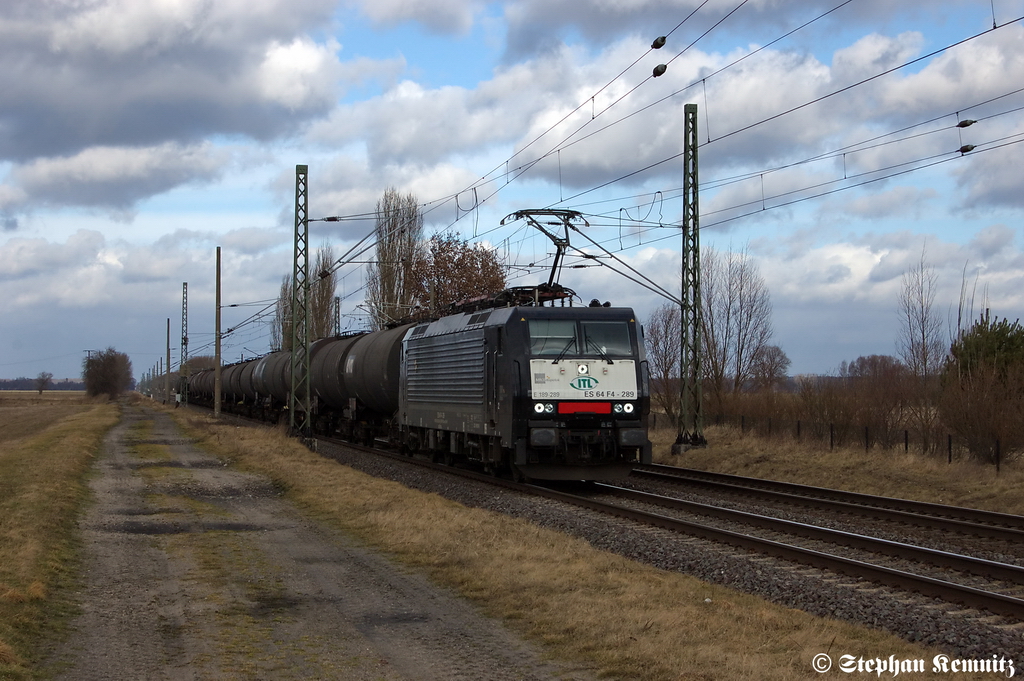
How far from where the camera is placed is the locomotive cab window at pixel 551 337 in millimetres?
18016

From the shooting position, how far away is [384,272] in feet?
195

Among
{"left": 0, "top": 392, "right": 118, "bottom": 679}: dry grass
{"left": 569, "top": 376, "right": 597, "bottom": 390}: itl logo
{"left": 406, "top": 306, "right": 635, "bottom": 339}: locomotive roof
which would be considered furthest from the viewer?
{"left": 406, "top": 306, "right": 635, "bottom": 339}: locomotive roof

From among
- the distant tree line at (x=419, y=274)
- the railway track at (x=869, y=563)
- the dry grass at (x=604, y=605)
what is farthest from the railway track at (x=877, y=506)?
the distant tree line at (x=419, y=274)

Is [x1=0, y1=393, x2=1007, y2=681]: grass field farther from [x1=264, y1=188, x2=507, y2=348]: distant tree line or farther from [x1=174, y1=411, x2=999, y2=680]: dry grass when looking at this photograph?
[x1=264, y1=188, x2=507, y2=348]: distant tree line

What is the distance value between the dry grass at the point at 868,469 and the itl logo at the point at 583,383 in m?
5.91

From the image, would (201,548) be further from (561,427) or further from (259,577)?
(561,427)

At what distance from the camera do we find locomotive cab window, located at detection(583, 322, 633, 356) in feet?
59.9

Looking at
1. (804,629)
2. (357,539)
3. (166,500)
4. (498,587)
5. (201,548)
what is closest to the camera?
(804,629)

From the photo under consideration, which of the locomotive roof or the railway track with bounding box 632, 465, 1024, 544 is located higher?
the locomotive roof

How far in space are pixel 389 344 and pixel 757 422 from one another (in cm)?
1086

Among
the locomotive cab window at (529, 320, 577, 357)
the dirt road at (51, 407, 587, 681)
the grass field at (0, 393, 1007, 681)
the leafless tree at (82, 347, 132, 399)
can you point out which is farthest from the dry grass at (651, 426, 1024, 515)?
the leafless tree at (82, 347, 132, 399)

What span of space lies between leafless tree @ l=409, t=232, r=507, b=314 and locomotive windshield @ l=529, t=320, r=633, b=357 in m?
33.6

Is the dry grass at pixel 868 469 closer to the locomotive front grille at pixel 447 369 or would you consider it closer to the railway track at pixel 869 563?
the railway track at pixel 869 563

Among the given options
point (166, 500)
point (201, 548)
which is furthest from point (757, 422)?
point (201, 548)
